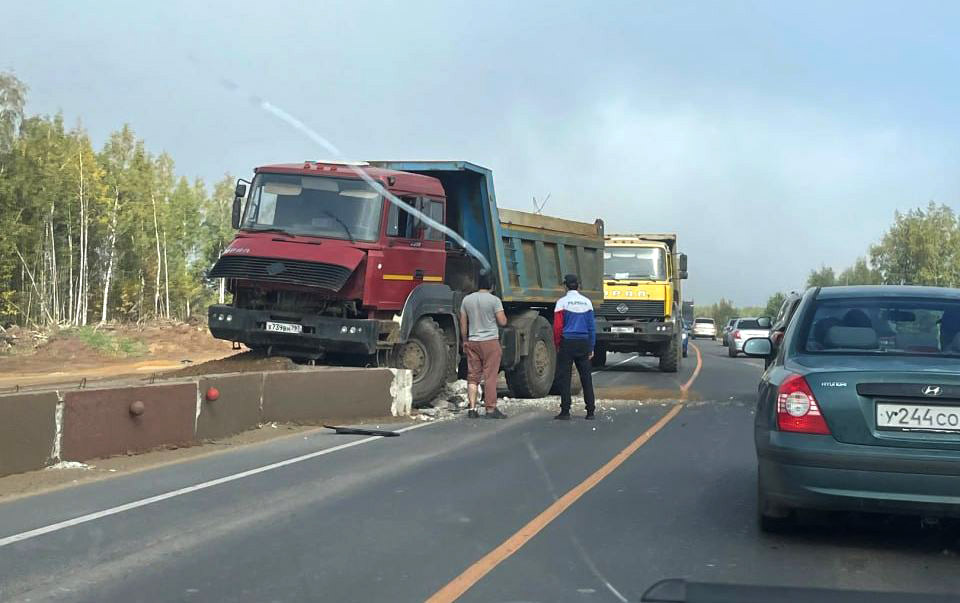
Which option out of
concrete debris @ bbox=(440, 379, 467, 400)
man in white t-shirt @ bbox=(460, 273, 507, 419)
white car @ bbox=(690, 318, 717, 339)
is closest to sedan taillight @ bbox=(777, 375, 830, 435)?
man in white t-shirt @ bbox=(460, 273, 507, 419)

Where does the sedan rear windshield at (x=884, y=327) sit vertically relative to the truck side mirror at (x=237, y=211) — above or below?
below

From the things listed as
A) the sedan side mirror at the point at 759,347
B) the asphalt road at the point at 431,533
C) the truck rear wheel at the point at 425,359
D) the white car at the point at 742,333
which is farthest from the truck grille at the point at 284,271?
the white car at the point at 742,333

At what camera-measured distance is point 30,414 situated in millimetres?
8508

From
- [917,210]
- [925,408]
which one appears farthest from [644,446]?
[917,210]

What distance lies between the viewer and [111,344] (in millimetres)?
31875

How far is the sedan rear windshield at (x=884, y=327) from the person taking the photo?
20.4 feet

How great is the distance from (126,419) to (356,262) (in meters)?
4.20

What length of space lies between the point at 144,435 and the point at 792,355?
20.9ft

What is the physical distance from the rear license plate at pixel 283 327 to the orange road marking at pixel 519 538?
507 centimetres

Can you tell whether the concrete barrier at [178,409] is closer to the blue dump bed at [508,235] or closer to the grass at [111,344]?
the blue dump bed at [508,235]

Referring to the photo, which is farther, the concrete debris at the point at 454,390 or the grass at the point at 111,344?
the grass at the point at 111,344

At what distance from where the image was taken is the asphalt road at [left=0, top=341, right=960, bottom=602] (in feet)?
17.2

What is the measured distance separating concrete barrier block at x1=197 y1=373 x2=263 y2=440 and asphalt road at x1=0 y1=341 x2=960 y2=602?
2.62ft

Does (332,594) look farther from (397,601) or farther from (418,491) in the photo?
(418,491)
